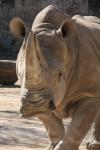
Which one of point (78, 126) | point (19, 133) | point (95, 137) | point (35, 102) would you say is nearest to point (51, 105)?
point (35, 102)

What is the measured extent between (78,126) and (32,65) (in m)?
1.05

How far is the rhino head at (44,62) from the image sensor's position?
5.42 metres

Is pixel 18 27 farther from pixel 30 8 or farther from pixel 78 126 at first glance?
pixel 30 8

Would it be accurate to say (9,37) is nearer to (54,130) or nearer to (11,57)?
(11,57)

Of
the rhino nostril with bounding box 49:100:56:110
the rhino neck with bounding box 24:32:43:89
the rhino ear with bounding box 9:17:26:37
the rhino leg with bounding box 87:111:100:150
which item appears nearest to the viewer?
the rhino neck with bounding box 24:32:43:89

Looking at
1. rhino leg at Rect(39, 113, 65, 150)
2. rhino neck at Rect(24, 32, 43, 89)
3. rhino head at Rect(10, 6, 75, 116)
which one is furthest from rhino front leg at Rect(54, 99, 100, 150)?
rhino neck at Rect(24, 32, 43, 89)

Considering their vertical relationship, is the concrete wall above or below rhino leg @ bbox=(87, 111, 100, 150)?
below

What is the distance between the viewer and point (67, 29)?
600 centimetres

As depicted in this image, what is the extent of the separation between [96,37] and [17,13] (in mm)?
20002

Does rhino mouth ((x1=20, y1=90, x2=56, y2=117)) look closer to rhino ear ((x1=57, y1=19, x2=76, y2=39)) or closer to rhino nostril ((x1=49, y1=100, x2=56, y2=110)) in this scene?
rhino nostril ((x1=49, y1=100, x2=56, y2=110))

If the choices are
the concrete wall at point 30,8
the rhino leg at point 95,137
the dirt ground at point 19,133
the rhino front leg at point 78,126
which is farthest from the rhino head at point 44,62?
the concrete wall at point 30,8

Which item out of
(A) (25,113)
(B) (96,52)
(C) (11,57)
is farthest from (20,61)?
(C) (11,57)

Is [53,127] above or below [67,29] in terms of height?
below

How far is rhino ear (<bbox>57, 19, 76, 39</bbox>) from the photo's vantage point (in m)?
5.94
